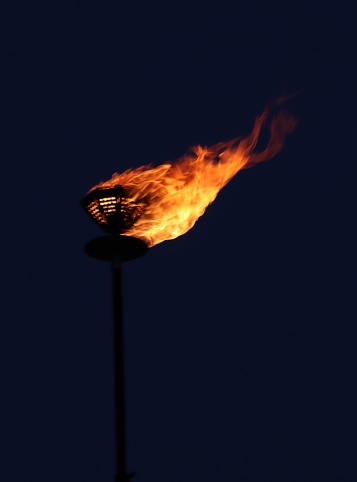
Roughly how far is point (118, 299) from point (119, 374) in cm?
53

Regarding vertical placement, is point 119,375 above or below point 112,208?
below

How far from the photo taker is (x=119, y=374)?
5742mm

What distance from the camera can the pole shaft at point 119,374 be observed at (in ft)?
18.2

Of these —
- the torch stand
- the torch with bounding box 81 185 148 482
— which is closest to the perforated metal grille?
the torch with bounding box 81 185 148 482

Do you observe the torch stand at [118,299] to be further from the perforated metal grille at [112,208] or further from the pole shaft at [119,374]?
the perforated metal grille at [112,208]

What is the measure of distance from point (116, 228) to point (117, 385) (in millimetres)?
1083

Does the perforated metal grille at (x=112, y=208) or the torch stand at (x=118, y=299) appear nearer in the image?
the torch stand at (x=118, y=299)

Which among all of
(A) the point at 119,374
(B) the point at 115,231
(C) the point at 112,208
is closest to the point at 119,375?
(A) the point at 119,374

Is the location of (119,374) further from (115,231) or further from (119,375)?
(115,231)

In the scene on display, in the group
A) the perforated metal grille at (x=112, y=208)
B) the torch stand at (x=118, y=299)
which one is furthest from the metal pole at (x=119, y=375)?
the perforated metal grille at (x=112, y=208)

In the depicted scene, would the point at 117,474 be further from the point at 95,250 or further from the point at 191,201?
the point at 191,201

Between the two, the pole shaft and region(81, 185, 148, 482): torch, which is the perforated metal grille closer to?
region(81, 185, 148, 482): torch

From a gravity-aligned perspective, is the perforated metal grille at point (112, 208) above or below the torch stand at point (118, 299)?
above

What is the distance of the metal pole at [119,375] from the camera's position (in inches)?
218
